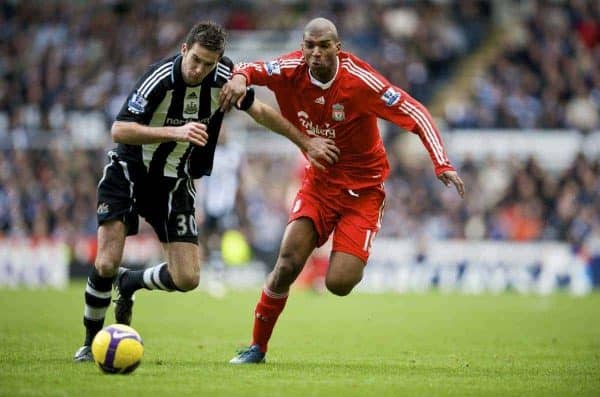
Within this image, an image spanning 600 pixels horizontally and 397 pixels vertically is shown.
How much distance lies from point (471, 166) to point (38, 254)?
10.1 m

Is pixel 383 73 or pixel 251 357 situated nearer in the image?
pixel 251 357

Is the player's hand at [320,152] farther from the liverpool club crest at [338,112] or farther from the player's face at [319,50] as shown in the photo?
the player's face at [319,50]

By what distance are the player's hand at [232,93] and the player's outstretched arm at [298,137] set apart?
29 centimetres

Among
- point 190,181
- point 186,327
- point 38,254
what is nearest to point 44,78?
point 38,254

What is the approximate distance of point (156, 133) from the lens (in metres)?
8.78

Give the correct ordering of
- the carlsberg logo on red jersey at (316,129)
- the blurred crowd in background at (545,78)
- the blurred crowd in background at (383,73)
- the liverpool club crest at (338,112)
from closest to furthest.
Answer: the liverpool club crest at (338,112), the carlsberg logo on red jersey at (316,129), the blurred crowd in background at (383,73), the blurred crowd in background at (545,78)

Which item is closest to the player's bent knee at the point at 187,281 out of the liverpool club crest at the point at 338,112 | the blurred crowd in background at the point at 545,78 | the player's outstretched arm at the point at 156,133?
the player's outstretched arm at the point at 156,133

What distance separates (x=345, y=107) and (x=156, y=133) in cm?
183

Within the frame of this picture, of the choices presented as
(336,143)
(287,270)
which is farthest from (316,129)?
(287,270)

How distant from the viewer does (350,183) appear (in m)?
10.0

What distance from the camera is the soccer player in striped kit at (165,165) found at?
9.11m

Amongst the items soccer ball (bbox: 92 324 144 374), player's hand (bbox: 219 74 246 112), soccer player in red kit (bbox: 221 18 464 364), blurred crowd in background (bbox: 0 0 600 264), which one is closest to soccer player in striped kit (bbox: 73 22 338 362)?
player's hand (bbox: 219 74 246 112)

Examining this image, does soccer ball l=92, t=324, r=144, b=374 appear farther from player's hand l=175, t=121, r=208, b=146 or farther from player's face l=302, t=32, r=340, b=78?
player's face l=302, t=32, r=340, b=78

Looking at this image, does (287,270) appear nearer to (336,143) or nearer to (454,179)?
(336,143)
